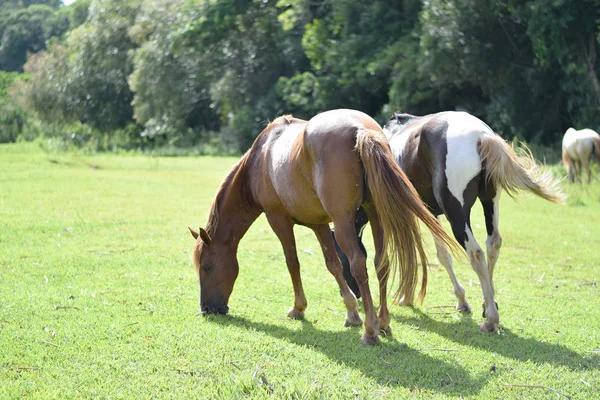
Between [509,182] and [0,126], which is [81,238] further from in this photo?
[0,126]

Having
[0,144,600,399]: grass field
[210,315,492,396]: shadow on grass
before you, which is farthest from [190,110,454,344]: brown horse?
[0,144,600,399]: grass field

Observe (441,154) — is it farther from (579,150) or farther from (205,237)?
(579,150)

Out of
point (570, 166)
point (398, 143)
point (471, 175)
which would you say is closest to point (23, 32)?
point (570, 166)

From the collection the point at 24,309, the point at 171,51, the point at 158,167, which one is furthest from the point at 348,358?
the point at 171,51

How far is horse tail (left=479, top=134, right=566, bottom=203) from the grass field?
3.22 ft

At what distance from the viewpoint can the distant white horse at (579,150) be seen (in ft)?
49.5

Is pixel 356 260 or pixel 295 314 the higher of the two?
pixel 356 260

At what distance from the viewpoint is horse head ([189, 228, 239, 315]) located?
570cm

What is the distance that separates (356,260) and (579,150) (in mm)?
12087

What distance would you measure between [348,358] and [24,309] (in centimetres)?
279

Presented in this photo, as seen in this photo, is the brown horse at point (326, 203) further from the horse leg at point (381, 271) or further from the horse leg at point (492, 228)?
the horse leg at point (492, 228)

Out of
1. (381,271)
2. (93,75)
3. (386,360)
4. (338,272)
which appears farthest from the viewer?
(93,75)

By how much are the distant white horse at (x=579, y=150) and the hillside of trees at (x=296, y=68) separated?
4.03 metres

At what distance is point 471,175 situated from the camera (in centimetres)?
→ 534
